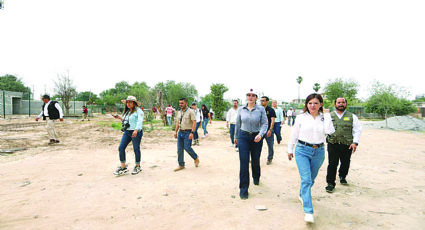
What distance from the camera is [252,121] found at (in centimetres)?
361

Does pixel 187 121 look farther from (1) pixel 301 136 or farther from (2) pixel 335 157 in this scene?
(2) pixel 335 157

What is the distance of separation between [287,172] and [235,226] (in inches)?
110

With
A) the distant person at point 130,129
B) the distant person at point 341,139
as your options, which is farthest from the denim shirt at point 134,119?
the distant person at point 341,139

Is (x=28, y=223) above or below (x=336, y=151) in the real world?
below

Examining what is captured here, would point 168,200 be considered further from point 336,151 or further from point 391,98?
point 391,98

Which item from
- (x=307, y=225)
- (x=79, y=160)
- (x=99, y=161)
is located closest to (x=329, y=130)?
(x=307, y=225)

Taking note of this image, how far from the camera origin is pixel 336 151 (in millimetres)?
3961

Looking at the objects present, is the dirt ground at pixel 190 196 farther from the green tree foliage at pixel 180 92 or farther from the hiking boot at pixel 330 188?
the green tree foliage at pixel 180 92

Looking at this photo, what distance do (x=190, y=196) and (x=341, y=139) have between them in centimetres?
294

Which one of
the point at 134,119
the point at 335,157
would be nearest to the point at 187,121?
the point at 134,119

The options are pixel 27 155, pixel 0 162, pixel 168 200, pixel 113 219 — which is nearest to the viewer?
pixel 113 219

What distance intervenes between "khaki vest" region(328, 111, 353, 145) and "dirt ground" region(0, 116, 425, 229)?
0.94 m

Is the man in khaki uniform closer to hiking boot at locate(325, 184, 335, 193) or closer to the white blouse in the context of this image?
the white blouse

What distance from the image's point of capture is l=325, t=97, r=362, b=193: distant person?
3.84m
